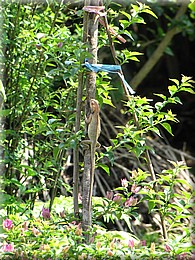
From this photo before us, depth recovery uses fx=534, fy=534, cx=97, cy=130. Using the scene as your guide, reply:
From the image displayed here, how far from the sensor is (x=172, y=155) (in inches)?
109

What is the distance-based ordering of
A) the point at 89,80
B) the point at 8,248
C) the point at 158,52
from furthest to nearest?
the point at 158,52 → the point at 89,80 → the point at 8,248

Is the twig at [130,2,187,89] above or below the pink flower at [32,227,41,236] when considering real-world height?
above

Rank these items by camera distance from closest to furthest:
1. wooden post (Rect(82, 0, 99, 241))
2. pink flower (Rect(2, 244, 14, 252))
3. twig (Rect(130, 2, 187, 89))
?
pink flower (Rect(2, 244, 14, 252)) < wooden post (Rect(82, 0, 99, 241)) < twig (Rect(130, 2, 187, 89))

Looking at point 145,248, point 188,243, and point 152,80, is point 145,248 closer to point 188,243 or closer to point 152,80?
point 188,243

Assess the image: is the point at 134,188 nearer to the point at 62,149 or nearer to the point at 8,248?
the point at 62,149

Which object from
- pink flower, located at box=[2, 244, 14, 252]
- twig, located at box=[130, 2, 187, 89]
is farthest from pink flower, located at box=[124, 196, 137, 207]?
twig, located at box=[130, 2, 187, 89]

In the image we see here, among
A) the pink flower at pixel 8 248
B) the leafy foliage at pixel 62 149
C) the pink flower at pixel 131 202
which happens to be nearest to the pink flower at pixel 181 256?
the leafy foliage at pixel 62 149

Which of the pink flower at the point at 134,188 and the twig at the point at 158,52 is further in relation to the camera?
the twig at the point at 158,52

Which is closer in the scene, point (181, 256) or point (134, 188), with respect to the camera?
point (181, 256)

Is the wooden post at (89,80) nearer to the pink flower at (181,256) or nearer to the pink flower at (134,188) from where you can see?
the pink flower at (134,188)

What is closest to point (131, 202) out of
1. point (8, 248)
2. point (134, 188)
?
point (134, 188)

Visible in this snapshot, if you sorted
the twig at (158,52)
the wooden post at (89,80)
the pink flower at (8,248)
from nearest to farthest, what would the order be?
the pink flower at (8,248) → the wooden post at (89,80) → the twig at (158,52)

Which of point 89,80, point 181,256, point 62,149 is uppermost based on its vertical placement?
point 89,80

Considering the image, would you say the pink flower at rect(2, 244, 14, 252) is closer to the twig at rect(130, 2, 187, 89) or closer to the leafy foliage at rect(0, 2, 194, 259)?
the leafy foliage at rect(0, 2, 194, 259)
